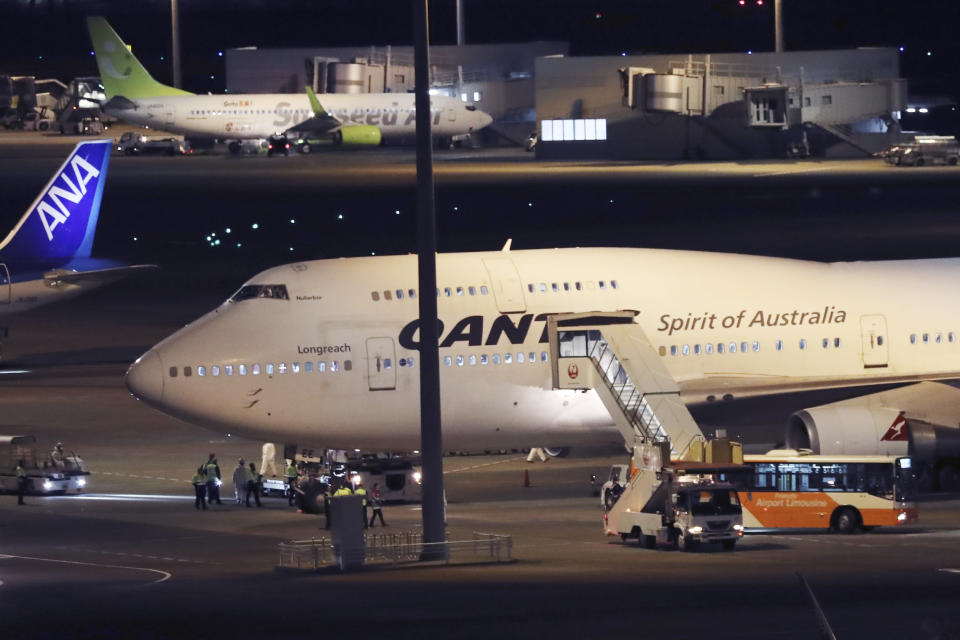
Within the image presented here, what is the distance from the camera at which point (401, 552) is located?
111 ft

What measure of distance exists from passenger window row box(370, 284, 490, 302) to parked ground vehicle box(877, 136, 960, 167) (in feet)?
307

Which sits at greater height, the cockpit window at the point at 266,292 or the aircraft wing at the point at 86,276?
the aircraft wing at the point at 86,276

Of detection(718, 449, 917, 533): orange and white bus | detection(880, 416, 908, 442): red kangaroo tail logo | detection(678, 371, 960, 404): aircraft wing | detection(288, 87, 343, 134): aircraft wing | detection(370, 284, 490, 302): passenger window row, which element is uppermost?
detection(288, 87, 343, 134): aircraft wing

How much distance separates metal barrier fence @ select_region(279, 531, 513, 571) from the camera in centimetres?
3300

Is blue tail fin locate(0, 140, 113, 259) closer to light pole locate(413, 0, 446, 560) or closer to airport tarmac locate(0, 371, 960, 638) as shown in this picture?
airport tarmac locate(0, 371, 960, 638)

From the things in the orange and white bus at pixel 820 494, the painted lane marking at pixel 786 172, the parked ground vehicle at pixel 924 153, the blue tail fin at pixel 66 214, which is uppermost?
the parked ground vehicle at pixel 924 153

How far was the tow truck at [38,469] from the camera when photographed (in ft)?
145

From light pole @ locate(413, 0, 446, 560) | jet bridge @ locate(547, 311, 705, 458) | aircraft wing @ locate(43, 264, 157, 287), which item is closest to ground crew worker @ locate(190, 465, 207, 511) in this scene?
jet bridge @ locate(547, 311, 705, 458)

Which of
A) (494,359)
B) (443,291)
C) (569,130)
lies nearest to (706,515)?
(494,359)

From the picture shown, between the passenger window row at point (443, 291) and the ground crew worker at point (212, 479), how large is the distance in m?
5.18

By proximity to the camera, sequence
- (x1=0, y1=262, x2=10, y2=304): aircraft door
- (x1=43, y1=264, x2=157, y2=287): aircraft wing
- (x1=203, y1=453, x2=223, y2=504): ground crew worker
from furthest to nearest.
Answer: (x1=0, y1=262, x2=10, y2=304): aircraft door, (x1=43, y1=264, x2=157, y2=287): aircraft wing, (x1=203, y1=453, x2=223, y2=504): ground crew worker

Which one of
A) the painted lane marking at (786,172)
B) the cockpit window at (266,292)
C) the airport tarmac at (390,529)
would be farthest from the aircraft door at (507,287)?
the painted lane marking at (786,172)

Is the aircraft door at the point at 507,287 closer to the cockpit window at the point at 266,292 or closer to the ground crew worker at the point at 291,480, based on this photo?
the cockpit window at the point at 266,292

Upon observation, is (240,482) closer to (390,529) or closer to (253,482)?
(253,482)
